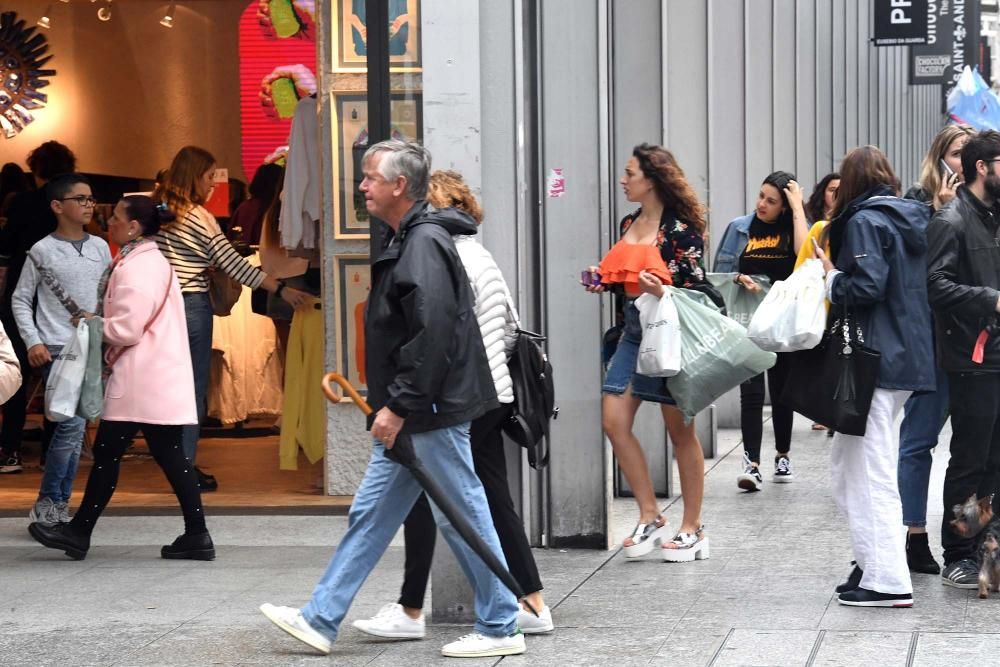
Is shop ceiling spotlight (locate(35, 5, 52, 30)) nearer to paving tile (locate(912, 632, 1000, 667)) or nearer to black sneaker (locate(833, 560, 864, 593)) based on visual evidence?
black sneaker (locate(833, 560, 864, 593))

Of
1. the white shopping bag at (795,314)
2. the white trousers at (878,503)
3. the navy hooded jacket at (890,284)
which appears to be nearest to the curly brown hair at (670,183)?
the white shopping bag at (795,314)

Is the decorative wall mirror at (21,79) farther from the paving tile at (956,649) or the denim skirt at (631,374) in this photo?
the paving tile at (956,649)

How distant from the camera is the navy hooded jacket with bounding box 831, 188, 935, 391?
6.52 meters

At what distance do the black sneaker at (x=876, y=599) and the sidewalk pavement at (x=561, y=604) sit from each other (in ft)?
0.15

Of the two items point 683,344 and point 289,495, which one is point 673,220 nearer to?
point 683,344

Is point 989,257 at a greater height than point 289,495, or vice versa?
point 989,257

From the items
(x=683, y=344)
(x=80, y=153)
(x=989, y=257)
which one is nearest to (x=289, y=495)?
(x=683, y=344)

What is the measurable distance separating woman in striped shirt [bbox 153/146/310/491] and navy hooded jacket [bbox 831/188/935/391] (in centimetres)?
425

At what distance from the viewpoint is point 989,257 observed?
673cm

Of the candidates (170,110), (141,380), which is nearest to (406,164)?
(141,380)

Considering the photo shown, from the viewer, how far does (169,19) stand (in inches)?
549

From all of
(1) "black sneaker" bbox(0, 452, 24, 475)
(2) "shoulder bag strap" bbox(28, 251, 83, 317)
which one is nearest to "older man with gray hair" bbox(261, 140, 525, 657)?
(2) "shoulder bag strap" bbox(28, 251, 83, 317)

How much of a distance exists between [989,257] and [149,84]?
919 cm

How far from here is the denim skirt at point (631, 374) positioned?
7598 millimetres
